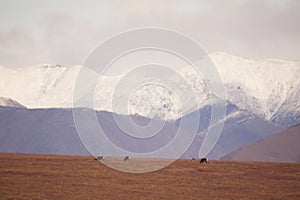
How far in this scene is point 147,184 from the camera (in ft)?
222

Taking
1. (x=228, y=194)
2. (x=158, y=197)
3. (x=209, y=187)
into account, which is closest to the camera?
(x=158, y=197)

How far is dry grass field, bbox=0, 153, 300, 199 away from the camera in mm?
59625

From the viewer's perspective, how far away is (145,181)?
70500mm

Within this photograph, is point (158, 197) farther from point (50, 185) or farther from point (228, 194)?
point (50, 185)

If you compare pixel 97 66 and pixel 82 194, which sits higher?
pixel 97 66

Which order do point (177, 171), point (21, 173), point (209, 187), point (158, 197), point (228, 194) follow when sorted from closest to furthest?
1. point (158, 197)
2. point (228, 194)
3. point (209, 187)
4. point (21, 173)
5. point (177, 171)

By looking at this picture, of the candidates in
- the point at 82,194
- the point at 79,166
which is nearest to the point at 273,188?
the point at 82,194

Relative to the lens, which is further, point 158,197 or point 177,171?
point 177,171

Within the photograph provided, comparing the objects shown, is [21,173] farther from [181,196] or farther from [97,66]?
[181,196]

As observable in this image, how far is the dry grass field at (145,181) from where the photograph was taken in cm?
5962

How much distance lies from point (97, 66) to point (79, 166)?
21989mm

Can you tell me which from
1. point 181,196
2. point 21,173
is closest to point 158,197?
point 181,196

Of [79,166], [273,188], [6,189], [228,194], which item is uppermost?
[79,166]

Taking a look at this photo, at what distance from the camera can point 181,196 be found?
58938 mm
